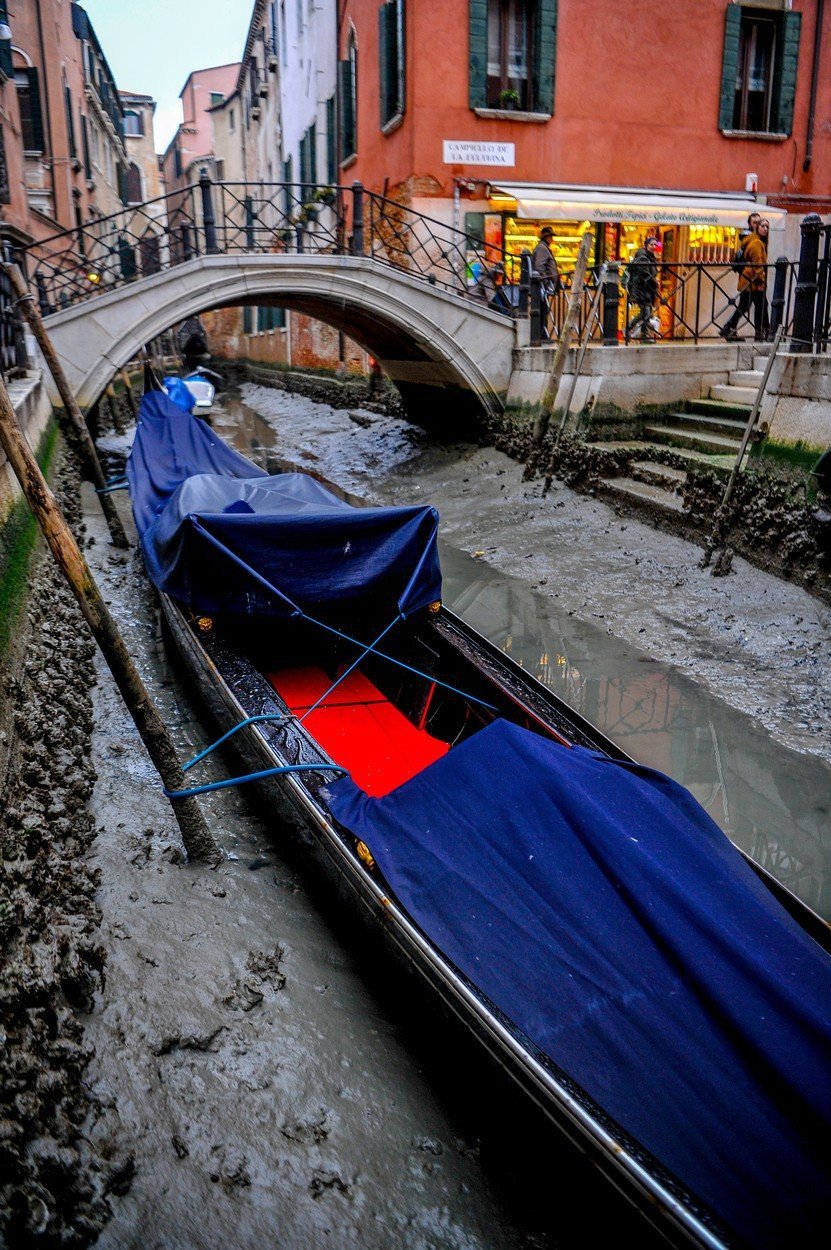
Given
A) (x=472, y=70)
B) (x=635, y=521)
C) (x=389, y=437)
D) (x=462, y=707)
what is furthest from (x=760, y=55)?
(x=462, y=707)

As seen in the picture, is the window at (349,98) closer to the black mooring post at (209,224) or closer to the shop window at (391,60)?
the shop window at (391,60)

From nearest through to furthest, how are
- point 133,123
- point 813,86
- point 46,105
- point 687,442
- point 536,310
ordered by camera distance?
point 687,442 → point 536,310 → point 813,86 → point 46,105 → point 133,123

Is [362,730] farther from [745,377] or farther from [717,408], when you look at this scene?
[745,377]

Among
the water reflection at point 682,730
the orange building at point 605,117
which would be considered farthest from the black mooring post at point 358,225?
the water reflection at point 682,730

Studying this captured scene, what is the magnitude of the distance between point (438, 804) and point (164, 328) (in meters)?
8.80

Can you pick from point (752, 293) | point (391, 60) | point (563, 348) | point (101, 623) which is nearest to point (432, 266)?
point (391, 60)

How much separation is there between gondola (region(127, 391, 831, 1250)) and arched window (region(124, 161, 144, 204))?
126 ft

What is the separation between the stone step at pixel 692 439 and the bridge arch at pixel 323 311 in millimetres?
2757

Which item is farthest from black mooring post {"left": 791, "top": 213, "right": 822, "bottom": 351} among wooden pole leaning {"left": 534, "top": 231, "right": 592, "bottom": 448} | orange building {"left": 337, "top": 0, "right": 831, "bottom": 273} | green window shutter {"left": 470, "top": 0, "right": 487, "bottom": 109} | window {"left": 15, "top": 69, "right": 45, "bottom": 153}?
window {"left": 15, "top": 69, "right": 45, "bottom": 153}

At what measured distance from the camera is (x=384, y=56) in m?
12.4

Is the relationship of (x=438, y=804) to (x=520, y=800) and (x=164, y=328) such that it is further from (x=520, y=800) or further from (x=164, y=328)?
(x=164, y=328)

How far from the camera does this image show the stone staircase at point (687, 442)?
797 cm

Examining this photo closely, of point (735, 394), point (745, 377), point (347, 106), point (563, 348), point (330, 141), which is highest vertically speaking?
point (347, 106)

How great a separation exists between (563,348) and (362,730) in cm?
626
